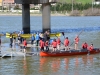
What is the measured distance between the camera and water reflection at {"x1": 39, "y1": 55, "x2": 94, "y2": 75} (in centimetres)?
3572

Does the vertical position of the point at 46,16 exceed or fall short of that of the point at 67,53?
it exceeds it

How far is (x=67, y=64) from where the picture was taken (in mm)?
38781

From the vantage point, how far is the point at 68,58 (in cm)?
4191

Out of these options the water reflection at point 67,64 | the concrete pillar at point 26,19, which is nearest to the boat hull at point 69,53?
the water reflection at point 67,64

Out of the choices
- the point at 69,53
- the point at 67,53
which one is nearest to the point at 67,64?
the point at 67,53

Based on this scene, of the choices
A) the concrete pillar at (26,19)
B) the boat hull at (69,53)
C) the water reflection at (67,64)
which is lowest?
the water reflection at (67,64)

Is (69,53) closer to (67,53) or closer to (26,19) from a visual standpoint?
(67,53)

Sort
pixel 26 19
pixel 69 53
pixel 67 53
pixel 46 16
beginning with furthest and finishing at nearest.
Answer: pixel 26 19, pixel 46 16, pixel 69 53, pixel 67 53

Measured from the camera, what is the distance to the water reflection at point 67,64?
35719 millimetres

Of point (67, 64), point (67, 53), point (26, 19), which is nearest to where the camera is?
point (67, 64)

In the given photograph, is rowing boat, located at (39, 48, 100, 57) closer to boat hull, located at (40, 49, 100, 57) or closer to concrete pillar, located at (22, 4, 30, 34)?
boat hull, located at (40, 49, 100, 57)

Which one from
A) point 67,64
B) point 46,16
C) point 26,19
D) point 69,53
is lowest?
point 67,64

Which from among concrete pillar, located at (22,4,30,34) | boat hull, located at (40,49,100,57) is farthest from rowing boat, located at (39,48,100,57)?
concrete pillar, located at (22,4,30,34)

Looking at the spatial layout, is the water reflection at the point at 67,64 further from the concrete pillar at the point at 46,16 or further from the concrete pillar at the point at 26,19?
the concrete pillar at the point at 26,19
